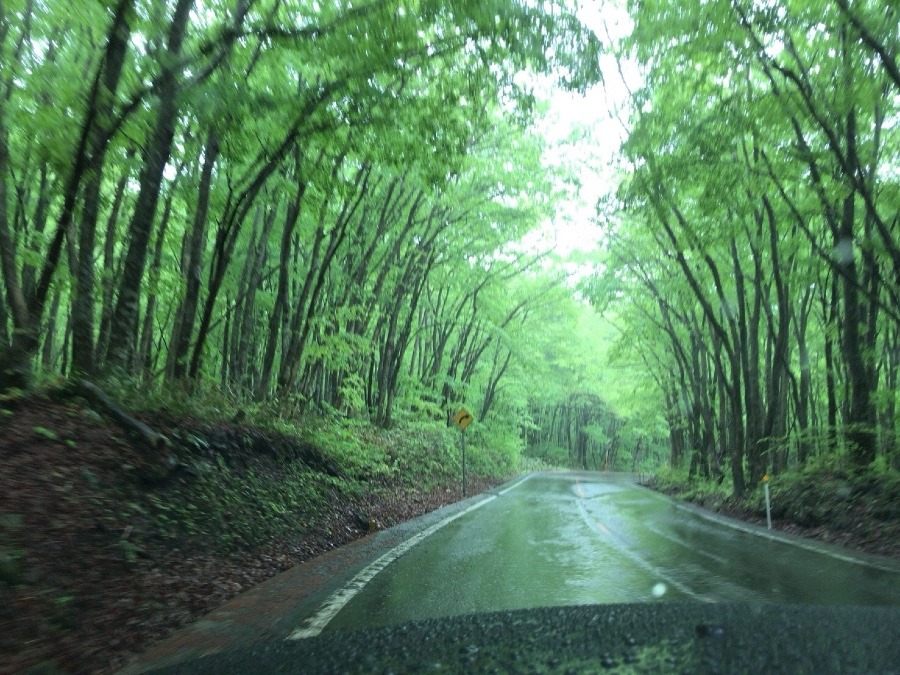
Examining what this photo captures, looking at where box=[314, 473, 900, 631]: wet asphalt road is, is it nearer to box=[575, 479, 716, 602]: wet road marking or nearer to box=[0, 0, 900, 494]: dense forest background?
box=[575, 479, 716, 602]: wet road marking

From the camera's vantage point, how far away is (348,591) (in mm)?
5801

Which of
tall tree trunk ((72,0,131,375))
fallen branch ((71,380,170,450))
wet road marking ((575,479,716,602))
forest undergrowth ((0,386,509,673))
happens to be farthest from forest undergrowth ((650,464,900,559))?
tall tree trunk ((72,0,131,375))

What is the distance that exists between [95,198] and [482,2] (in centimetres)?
554

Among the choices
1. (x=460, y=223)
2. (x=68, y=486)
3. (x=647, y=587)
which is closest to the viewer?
(x=68, y=486)

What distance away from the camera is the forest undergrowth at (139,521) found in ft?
13.5

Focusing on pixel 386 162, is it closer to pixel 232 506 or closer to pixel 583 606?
pixel 232 506

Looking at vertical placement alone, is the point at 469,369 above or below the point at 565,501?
above

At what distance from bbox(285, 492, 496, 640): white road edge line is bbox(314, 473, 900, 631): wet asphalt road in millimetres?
94

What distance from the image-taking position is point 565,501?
1691cm

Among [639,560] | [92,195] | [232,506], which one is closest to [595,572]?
[639,560]

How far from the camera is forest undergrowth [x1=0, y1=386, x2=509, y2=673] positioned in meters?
4.11

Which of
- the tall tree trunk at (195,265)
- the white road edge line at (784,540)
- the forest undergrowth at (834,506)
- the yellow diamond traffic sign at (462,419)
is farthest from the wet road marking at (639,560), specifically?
the tall tree trunk at (195,265)

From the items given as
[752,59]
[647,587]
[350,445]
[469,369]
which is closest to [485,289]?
[469,369]

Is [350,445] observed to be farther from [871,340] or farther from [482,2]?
[871,340]
